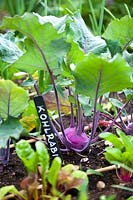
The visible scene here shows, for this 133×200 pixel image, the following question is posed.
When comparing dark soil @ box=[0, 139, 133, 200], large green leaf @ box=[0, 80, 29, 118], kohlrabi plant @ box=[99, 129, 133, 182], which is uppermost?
large green leaf @ box=[0, 80, 29, 118]

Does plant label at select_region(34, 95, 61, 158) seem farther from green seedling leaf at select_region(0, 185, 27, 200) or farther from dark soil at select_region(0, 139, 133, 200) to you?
green seedling leaf at select_region(0, 185, 27, 200)

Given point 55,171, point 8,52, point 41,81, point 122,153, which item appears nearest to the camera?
point 55,171

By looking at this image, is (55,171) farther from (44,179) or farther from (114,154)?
(114,154)

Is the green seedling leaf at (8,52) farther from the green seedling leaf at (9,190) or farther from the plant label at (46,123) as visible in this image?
the green seedling leaf at (9,190)

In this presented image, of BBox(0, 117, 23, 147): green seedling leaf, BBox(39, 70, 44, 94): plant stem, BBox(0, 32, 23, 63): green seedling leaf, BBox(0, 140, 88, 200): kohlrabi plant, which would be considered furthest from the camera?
BBox(39, 70, 44, 94): plant stem

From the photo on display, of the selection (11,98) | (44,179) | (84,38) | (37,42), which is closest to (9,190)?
(44,179)

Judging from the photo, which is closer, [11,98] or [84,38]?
[11,98]

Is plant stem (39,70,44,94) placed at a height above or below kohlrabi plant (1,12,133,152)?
below

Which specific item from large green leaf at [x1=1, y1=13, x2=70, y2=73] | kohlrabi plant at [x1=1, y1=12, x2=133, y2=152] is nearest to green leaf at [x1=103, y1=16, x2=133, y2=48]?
kohlrabi plant at [x1=1, y1=12, x2=133, y2=152]

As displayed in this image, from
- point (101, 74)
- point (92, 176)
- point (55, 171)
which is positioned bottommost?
point (92, 176)

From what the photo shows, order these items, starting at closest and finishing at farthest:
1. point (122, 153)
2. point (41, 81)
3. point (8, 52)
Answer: point (122, 153), point (8, 52), point (41, 81)
